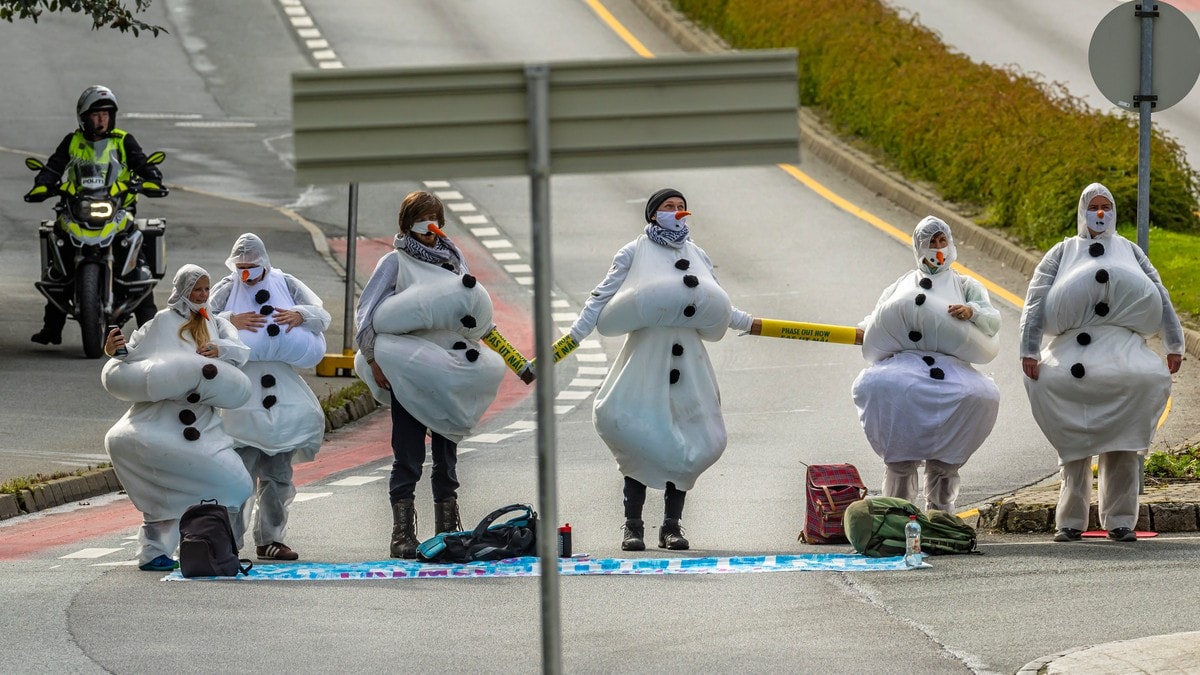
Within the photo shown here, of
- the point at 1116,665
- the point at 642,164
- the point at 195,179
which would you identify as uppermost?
the point at 195,179

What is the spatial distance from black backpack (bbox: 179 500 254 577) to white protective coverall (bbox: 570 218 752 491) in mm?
2139

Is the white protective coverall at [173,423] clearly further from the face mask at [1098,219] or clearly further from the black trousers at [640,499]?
the face mask at [1098,219]

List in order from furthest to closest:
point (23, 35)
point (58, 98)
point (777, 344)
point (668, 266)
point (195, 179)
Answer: point (23, 35), point (58, 98), point (195, 179), point (777, 344), point (668, 266)

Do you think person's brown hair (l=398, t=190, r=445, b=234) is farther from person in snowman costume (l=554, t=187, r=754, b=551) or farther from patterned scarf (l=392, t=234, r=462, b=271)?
person in snowman costume (l=554, t=187, r=754, b=551)

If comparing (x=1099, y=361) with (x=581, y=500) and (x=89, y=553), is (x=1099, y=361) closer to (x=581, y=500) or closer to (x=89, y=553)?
(x=581, y=500)

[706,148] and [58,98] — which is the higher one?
[58,98]

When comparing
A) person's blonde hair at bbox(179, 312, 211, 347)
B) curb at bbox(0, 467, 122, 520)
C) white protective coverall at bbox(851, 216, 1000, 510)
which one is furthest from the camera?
curb at bbox(0, 467, 122, 520)

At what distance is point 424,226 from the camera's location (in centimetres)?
1207

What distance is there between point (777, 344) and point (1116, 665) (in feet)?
37.5

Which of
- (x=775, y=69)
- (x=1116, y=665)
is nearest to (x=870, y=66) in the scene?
(x=1116, y=665)

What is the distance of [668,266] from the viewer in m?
12.3

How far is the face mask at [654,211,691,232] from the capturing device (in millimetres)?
12289

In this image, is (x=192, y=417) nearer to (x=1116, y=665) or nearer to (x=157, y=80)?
(x=1116, y=665)

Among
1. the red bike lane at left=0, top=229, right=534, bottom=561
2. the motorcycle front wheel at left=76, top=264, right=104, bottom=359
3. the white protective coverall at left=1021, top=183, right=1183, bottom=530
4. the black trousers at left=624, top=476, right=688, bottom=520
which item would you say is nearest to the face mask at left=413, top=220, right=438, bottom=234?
the black trousers at left=624, top=476, right=688, bottom=520
